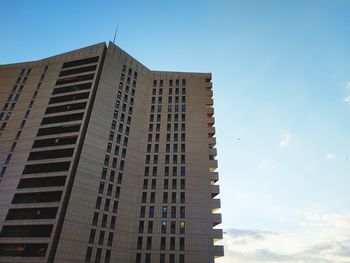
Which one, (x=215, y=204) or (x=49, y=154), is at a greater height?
(x=49, y=154)

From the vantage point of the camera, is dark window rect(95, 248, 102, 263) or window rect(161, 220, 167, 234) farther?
window rect(161, 220, 167, 234)

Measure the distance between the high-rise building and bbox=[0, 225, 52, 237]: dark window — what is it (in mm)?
174

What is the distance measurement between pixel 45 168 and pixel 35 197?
6.12m

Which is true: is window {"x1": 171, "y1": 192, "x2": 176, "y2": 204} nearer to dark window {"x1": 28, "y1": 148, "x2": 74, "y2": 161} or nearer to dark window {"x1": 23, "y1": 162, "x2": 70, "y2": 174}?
dark window {"x1": 23, "y1": 162, "x2": 70, "y2": 174}

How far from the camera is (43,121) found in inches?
2399

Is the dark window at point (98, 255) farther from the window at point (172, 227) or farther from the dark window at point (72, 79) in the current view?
the dark window at point (72, 79)

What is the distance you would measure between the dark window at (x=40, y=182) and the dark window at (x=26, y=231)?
25.7 feet

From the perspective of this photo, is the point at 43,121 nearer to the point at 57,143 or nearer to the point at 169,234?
the point at 57,143

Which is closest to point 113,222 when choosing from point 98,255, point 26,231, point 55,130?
point 98,255

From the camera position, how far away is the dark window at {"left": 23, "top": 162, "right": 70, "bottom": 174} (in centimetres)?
5363

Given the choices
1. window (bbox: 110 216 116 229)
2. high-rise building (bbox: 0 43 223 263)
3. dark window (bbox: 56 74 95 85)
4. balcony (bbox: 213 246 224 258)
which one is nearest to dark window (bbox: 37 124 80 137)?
high-rise building (bbox: 0 43 223 263)

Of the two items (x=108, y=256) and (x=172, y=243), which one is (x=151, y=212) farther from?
(x=108, y=256)

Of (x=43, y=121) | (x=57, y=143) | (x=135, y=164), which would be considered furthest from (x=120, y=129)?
(x=43, y=121)

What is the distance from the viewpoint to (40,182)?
53594 mm
